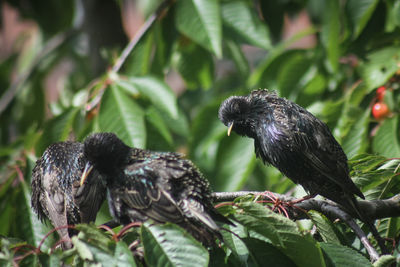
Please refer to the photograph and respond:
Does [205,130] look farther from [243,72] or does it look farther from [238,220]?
[238,220]

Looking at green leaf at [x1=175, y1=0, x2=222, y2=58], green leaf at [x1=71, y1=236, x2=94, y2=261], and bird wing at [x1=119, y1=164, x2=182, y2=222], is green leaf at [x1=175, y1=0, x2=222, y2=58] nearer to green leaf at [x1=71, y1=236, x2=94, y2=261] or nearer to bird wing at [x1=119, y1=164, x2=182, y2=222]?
bird wing at [x1=119, y1=164, x2=182, y2=222]

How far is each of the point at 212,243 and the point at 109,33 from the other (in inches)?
185

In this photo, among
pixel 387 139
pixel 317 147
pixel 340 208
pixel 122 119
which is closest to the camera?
pixel 340 208

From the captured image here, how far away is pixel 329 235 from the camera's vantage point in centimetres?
279

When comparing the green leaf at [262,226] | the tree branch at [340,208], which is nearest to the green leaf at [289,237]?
the green leaf at [262,226]

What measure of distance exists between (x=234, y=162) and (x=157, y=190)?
1817 millimetres

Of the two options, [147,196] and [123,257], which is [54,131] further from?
[123,257]

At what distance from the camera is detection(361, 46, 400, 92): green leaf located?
4.11 m

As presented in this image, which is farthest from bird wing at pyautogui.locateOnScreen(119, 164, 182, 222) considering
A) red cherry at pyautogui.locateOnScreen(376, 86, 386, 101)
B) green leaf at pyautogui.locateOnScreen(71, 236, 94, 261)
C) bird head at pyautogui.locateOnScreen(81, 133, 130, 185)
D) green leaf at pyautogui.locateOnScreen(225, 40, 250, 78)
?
green leaf at pyautogui.locateOnScreen(225, 40, 250, 78)

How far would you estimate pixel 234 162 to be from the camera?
446 centimetres

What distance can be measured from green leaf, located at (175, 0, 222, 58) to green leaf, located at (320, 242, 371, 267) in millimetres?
2128

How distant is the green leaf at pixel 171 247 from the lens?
2.14 metres

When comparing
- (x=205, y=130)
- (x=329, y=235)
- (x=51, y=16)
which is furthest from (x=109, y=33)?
(x=329, y=235)

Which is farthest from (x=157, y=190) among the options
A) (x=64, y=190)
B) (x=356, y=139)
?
(x=356, y=139)
